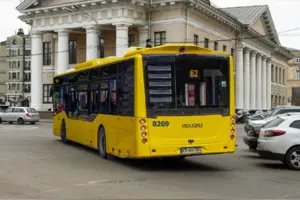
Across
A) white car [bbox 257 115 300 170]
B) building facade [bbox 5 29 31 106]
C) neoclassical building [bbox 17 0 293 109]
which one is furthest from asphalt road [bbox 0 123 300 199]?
building facade [bbox 5 29 31 106]

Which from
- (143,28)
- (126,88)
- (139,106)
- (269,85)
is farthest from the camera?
(269,85)

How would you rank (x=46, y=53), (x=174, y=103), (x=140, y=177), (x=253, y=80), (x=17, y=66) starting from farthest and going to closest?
1. (x=17, y=66)
2. (x=253, y=80)
3. (x=46, y=53)
4. (x=174, y=103)
5. (x=140, y=177)

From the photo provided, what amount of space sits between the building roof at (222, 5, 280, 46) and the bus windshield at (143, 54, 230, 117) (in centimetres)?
4679

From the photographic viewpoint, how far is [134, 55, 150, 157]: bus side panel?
457 inches

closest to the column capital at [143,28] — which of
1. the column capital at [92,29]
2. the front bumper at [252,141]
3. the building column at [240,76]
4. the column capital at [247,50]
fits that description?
the column capital at [92,29]

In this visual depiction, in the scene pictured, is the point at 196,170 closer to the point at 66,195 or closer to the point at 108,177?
the point at 108,177

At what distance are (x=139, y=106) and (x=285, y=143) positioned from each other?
4.05m

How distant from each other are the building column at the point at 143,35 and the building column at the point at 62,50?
24.8ft

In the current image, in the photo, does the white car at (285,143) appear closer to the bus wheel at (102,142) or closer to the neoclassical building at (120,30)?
the bus wheel at (102,142)

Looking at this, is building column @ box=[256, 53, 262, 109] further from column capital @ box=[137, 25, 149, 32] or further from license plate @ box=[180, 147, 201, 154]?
license plate @ box=[180, 147, 201, 154]

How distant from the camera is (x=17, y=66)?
113m

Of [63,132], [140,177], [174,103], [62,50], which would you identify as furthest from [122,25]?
[140,177]

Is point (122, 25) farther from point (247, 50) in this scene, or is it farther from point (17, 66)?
point (17, 66)

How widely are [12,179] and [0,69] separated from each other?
370ft
